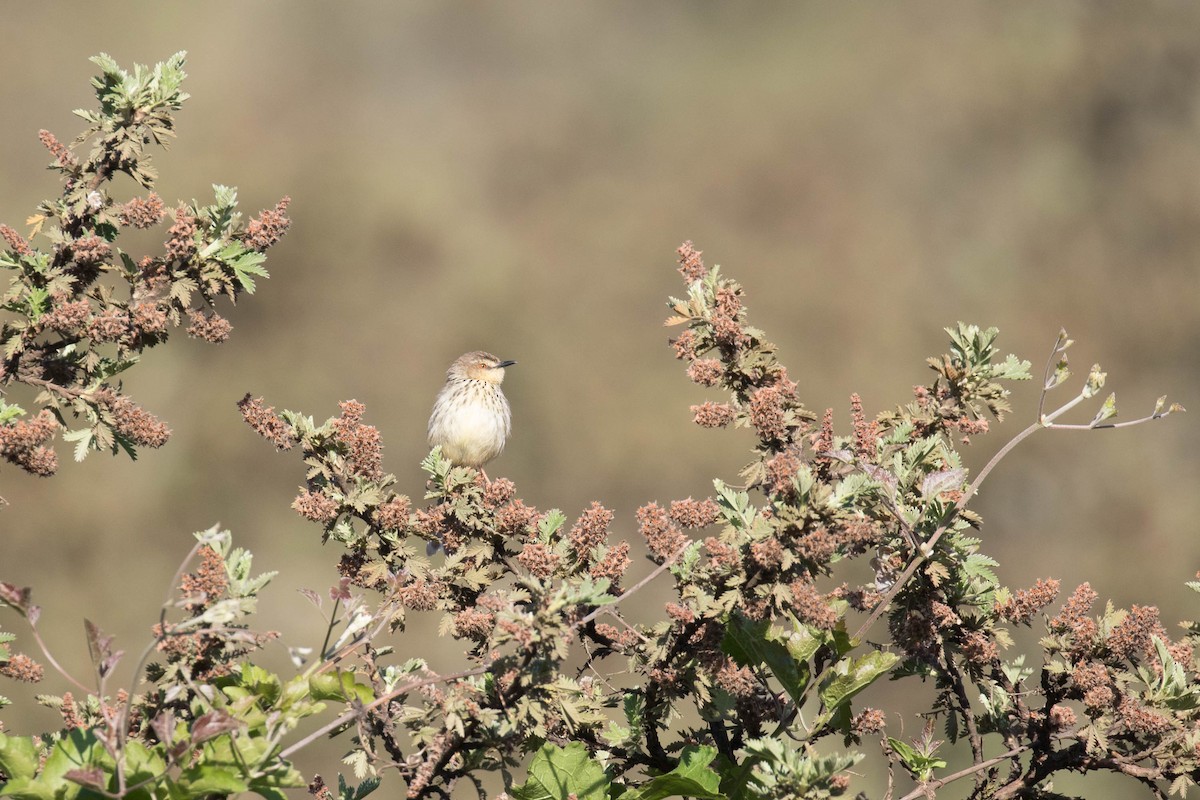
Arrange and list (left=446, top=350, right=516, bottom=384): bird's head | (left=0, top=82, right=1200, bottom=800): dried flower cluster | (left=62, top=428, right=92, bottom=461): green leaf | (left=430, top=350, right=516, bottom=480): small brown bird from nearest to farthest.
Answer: (left=0, top=82, right=1200, bottom=800): dried flower cluster < (left=62, top=428, right=92, bottom=461): green leaf < (left=430, top=350, right=516, bottom=480): small brown bird < (left=446, top=350, right=516, bottom=384): bird's head

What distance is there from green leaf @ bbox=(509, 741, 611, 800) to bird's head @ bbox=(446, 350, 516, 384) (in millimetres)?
4690

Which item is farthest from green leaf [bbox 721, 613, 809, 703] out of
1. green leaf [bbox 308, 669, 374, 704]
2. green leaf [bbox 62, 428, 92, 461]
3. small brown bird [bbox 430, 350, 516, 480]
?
small brown bird [bbox 430, 350, 516, 480]

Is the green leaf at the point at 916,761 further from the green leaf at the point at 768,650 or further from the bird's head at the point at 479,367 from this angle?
the bird's head at the point at 479,367

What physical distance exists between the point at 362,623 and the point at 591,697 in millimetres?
682

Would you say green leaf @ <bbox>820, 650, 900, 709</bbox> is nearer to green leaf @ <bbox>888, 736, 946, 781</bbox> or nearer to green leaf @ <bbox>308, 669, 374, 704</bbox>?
green leaf @ <bbox>888, 736, 946, 781</bbox>

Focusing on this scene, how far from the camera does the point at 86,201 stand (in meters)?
2.89

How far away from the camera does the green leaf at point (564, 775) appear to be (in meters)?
2.31

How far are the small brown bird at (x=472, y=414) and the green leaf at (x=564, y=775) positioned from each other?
4.07m

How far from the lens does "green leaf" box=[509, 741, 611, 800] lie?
2.31m

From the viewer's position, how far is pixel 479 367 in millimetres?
6988

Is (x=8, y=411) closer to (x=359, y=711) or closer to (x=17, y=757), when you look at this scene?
(x=17, y=757)

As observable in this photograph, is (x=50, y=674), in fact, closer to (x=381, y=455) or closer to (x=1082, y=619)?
(x=381, y=455)

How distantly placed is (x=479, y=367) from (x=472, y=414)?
0.47 meters

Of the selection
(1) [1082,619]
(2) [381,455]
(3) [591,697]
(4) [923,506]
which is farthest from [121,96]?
(1) [1082,619]
